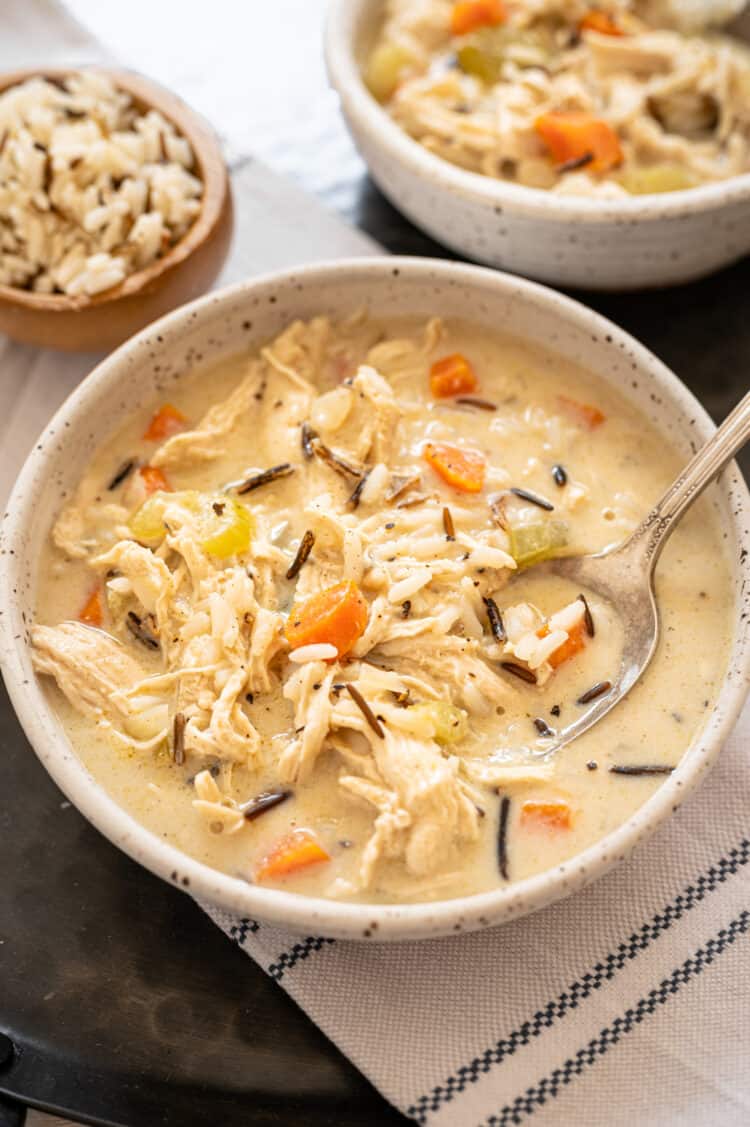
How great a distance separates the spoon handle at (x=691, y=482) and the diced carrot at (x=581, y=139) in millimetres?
1135

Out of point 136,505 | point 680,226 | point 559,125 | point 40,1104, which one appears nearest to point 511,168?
point 559,125

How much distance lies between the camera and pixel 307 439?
2541 mm

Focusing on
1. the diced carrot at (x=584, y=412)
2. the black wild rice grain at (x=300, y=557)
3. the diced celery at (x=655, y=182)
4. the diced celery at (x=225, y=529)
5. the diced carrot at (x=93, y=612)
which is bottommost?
the diced carrot at (x=93, y=612)

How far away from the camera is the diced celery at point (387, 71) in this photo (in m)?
3.45

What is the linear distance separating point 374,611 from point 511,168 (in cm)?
158

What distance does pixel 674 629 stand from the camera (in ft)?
7.63

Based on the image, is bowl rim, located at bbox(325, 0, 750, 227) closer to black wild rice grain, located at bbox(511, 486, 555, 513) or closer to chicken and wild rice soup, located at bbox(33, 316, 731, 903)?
chicken and wild rice soup, located at bbox(33, 316, 731, 903)

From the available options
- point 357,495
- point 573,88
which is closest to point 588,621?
point 357,495

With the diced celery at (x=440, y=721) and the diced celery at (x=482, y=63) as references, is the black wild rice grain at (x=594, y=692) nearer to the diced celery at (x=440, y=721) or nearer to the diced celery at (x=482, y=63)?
the diced celery at (x=440, y=721)

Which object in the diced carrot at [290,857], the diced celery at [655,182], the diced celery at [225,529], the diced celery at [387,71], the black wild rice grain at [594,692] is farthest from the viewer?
the diced celery at [387,71]

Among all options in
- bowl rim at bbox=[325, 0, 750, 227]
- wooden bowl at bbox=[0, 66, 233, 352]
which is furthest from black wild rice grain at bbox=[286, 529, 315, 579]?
bowl rim at bbox=[325, 0, 750, 227]

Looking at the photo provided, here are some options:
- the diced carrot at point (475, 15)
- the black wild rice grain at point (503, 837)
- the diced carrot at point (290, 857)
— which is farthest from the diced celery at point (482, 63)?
the diced carrot at point (290, 857)

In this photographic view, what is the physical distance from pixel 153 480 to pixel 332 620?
57cm

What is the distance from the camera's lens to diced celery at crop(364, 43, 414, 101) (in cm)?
345
